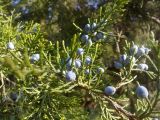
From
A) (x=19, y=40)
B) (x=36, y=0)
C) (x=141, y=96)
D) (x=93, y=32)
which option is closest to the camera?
(x=141, y=96)

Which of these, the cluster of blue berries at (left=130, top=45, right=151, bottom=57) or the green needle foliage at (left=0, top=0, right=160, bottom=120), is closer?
the green needle foliage at (left=0, top=0, right=160, bottom=120)

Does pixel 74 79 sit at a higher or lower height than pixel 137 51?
lower

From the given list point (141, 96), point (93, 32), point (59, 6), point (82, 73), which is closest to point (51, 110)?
point (82, 73)

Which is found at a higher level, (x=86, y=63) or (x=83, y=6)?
(x=83, y=6)

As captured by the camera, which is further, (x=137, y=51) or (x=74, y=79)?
(x=137, y=51)

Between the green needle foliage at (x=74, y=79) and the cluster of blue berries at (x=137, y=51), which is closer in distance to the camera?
the green needle foliage at (x=74, y=79)

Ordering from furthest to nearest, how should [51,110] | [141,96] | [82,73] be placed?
[51,110] → [82,73] → [141,96]

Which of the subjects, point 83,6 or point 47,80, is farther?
point 83,6

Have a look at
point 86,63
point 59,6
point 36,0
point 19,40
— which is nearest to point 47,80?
point 86,63

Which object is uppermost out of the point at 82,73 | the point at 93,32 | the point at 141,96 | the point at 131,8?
the point at 131,8

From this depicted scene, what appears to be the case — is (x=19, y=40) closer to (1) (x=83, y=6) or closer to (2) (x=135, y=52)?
(2) (x=135, y=52)
